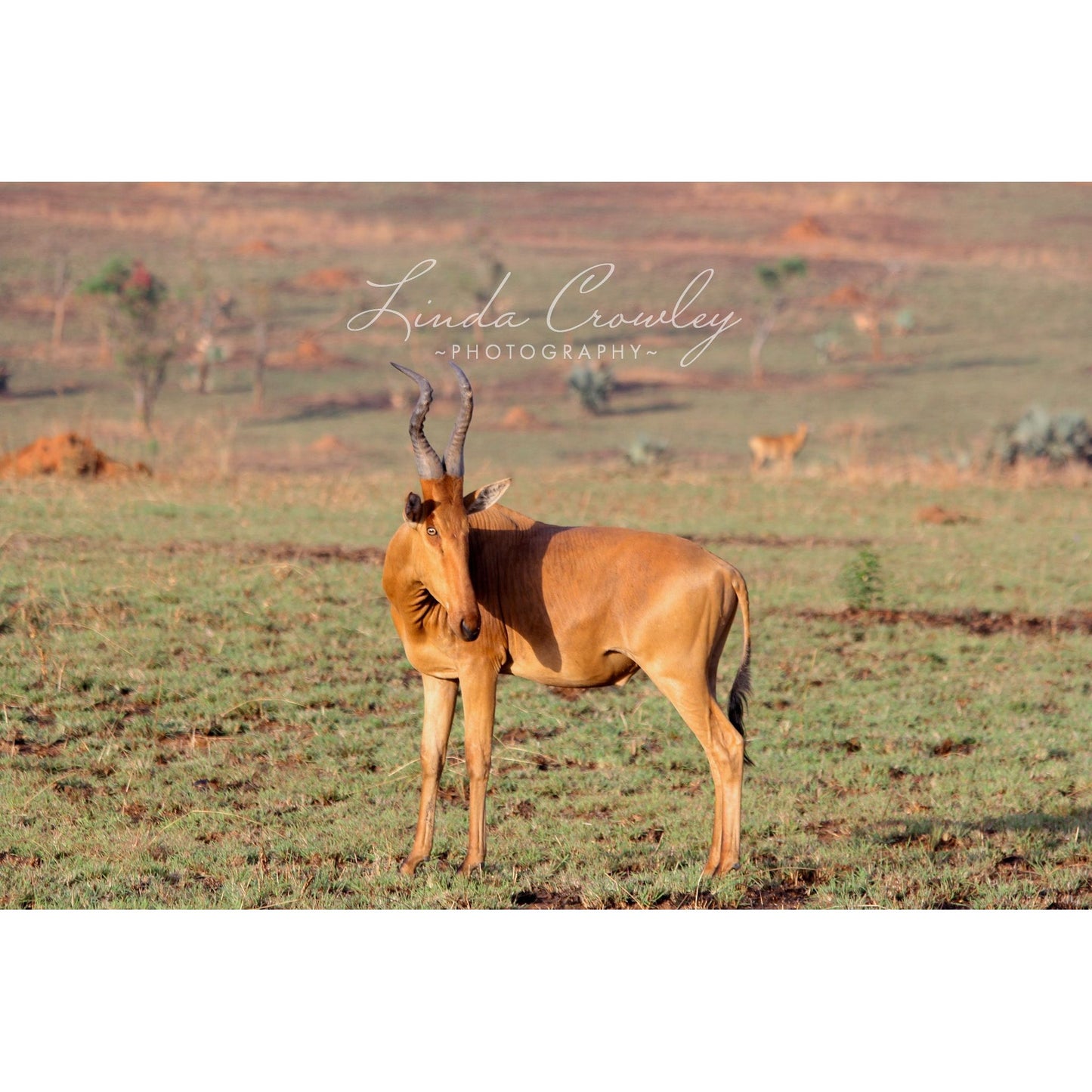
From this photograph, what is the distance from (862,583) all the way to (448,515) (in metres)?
8.72

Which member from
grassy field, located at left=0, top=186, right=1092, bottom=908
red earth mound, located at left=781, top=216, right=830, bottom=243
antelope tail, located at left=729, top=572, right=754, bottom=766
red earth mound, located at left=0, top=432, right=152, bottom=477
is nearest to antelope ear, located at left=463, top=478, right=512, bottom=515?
antelope tail, located at left=729, top=572, right=754, bottom=766

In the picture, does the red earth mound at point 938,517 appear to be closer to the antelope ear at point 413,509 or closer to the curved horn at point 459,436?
the curved horn at point 459,436

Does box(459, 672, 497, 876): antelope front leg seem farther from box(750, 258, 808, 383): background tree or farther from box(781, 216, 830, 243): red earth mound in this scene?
box(781, 216, 830, 243): red earth mound

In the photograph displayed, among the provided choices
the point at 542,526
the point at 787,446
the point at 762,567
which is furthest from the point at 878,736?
the point at 787,446

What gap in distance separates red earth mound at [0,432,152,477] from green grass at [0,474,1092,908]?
434 cm

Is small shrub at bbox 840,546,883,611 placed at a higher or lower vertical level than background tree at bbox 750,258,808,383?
lower

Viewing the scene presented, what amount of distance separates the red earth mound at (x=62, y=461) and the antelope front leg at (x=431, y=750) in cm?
1486

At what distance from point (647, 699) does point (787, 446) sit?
58.5ft

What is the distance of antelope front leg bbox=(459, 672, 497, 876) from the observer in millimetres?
7562

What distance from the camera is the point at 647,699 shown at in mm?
12203

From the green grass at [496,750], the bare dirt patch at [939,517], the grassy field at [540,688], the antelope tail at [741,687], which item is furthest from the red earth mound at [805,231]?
the antelope tail at [741,687]

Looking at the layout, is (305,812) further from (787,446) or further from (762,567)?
(787,446)

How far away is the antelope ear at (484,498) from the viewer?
722cm
